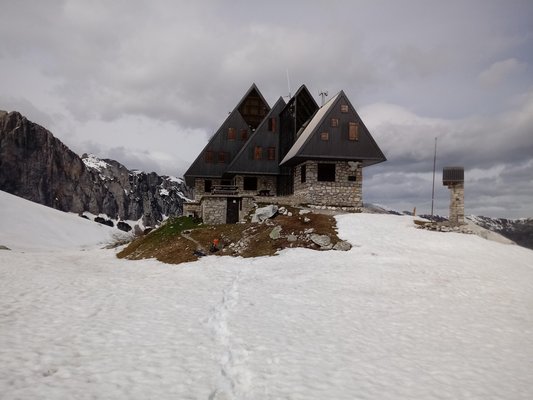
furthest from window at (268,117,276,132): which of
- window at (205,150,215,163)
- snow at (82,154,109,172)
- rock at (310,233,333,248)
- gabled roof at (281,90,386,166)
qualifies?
snow at (82,154,109,172)

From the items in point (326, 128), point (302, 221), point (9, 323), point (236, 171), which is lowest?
point (9, 323)

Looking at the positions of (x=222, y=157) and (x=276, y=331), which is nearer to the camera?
(x=276, y=331)

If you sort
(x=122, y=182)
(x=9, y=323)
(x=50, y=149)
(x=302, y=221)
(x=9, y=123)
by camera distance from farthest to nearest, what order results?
(x=122, y=182)
(x=50, y=149)
(x=9, y=123)
(x=302, y=221)
(x=9, y=323)

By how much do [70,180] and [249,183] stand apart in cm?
14444

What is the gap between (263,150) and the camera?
39.3 meters

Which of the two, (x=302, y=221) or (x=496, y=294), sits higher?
(x=302, y=221)

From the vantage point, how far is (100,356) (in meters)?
7.72

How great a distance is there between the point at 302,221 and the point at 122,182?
565ft

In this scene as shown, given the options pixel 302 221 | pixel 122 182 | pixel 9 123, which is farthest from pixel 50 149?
pixel 302 221

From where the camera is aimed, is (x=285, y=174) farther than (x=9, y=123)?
No

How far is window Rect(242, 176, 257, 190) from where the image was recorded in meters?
39.6

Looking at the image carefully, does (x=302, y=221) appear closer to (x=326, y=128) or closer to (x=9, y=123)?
(x=326, y=128)

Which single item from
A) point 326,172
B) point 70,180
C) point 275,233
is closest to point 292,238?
point 275,233

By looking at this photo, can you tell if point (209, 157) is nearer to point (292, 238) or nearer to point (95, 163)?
point (292, 238)
